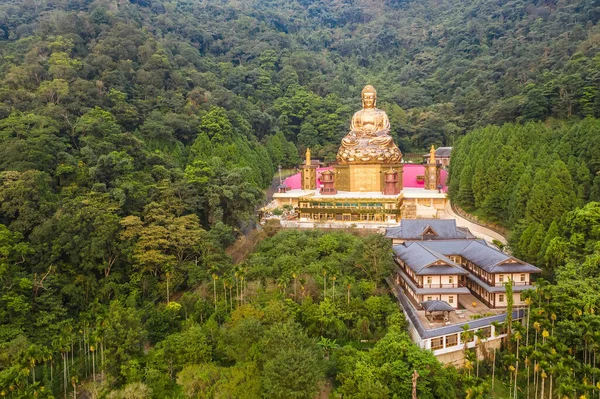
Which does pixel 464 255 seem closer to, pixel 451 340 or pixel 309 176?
pixel 451 340

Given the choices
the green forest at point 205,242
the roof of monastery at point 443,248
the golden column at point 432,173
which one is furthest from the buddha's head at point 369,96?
Result: the roof of monastery at point 443,248

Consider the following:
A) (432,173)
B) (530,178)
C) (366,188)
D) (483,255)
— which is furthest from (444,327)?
(432,173)

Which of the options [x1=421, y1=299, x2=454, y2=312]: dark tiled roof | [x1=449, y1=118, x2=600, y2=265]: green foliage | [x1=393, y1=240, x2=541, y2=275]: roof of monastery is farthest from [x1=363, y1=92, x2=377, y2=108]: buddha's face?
[x1=421, y1=299, x2=454, y2=312]: dark tiled roof

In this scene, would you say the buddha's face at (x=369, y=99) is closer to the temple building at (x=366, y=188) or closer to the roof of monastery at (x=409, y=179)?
the temple building at (x=366, y=188)

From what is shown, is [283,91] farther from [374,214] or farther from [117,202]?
[117,202]

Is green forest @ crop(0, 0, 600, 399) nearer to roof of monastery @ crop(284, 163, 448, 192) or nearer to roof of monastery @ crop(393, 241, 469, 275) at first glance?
roof of monastery @ crop(393, 241, 469, 275)

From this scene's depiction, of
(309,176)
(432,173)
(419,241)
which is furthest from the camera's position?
(309,176)

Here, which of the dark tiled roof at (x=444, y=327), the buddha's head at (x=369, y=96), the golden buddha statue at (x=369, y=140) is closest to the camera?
the dark tiled roof at (x=444, y=327)
